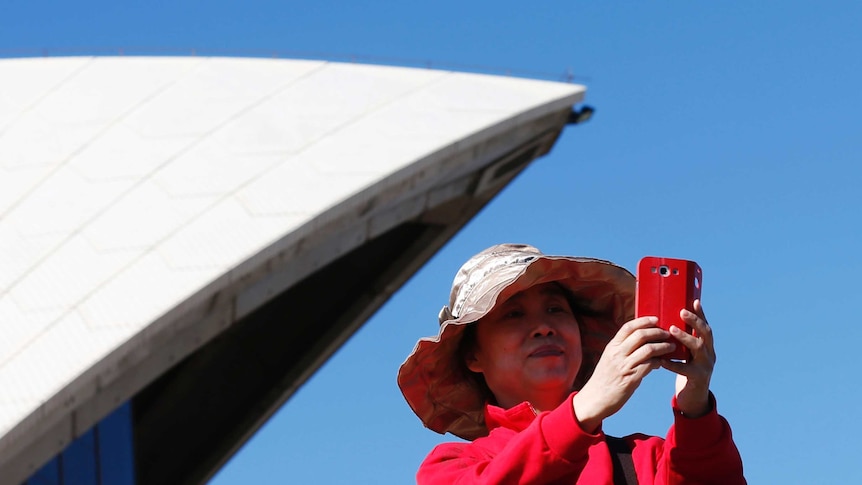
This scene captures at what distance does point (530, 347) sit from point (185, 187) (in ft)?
33.7

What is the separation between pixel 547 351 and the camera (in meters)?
2.87

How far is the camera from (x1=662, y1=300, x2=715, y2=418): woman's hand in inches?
94.5

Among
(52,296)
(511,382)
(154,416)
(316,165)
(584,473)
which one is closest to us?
(584,473)

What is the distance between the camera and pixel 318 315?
58.1ft

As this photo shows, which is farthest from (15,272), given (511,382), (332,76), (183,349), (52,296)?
(511,382)

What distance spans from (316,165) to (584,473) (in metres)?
10.6

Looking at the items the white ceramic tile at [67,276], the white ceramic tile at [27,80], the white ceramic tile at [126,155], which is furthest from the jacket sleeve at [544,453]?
the white ceramic tile at [27,80]

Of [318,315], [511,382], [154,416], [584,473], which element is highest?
[318,315]

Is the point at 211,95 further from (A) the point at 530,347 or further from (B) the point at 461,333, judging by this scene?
(A) the point at 530,347

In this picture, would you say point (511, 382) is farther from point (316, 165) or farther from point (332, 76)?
point (332, 76)

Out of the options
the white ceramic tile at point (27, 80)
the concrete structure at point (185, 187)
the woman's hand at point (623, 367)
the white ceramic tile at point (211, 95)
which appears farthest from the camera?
the white ceramic tile at point (27, 80)

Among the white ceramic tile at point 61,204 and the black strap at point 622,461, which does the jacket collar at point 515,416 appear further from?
the white ceramic tile at point 61,204

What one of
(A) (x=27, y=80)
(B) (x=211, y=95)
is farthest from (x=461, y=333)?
(A) (x=27, y=80)

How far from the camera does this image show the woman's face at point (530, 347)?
287cm
